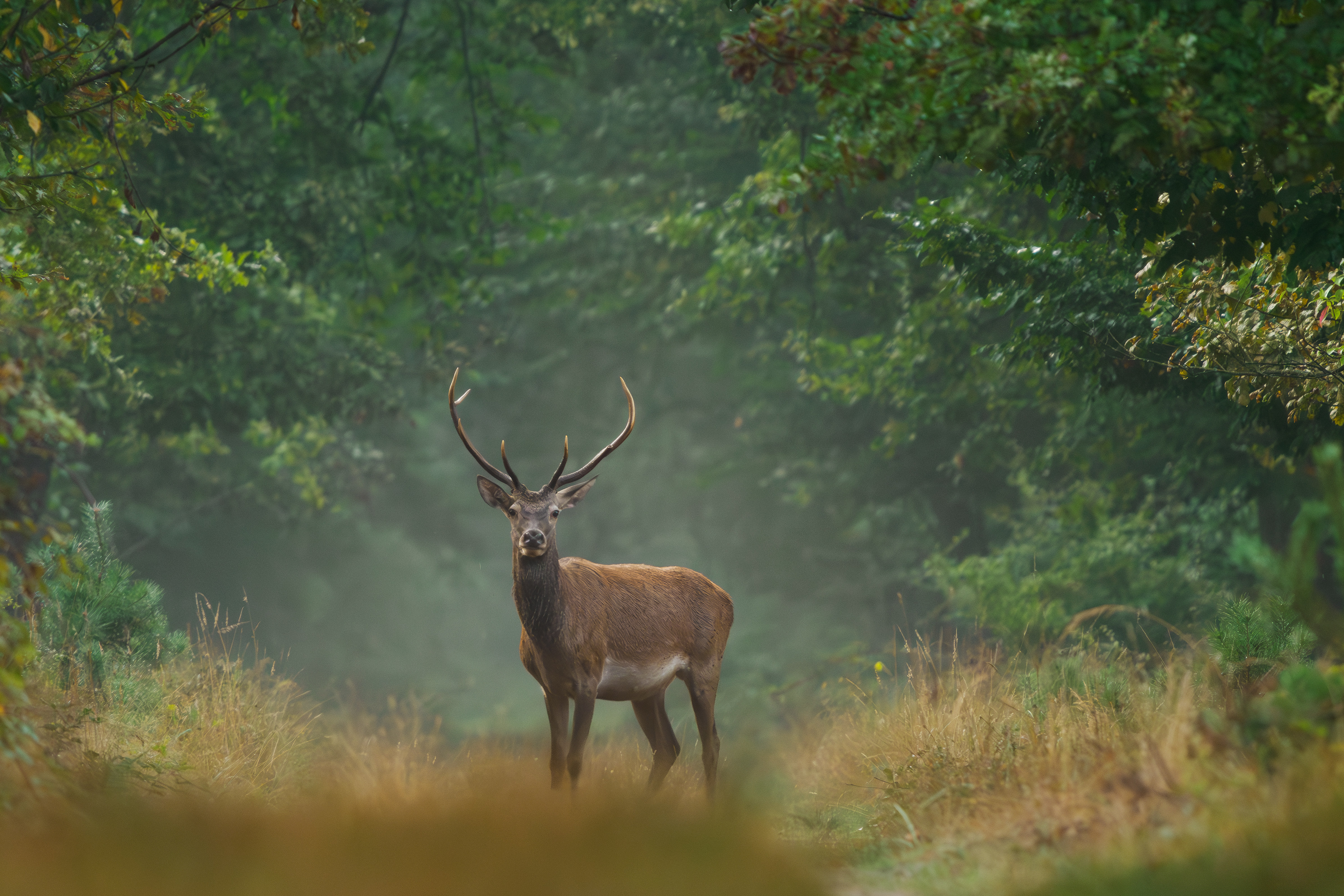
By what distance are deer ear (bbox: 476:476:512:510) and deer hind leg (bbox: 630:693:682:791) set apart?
182 centimetres

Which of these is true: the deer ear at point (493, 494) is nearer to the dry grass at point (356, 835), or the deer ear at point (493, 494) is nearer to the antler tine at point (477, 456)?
the antler tine at point (477, 456)

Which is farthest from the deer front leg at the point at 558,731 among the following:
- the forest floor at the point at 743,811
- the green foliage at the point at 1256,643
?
the green foliage at the point at 1256,643

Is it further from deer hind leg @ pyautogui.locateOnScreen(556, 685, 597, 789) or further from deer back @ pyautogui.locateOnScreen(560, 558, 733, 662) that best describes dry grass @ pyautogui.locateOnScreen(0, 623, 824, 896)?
deer back @ pyautogui.locateOnScreen(560, 558, 733, 662)

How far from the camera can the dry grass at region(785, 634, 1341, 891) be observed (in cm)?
377

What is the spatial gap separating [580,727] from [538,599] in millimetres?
852

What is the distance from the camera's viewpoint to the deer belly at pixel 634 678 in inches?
301

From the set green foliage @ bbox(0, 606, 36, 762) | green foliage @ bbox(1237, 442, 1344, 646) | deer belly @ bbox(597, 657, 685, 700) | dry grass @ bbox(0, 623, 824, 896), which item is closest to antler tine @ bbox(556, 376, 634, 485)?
deer belly @ bbox(597, 657, 685, 700)

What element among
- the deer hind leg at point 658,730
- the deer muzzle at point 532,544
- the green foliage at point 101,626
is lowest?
the deer hind leg at point 658,730

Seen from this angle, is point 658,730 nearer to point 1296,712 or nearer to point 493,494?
point 493,494

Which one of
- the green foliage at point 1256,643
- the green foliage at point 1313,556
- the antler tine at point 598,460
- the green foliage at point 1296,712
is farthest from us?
the antler tine at point 598,460

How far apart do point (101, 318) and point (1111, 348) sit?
28.9 ft

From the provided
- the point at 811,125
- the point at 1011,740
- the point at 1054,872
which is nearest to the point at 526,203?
the point at 811,125

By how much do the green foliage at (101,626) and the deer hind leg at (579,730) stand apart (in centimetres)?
309

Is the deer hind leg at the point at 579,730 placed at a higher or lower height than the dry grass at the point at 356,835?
lower
